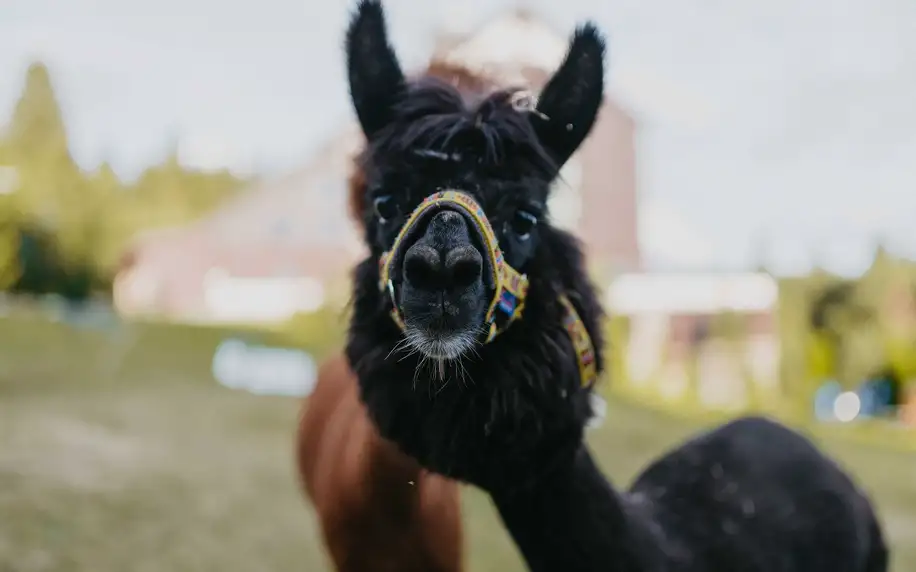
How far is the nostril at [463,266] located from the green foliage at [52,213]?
14.9 metres

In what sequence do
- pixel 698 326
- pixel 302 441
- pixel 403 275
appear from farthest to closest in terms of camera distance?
pixel 698 326
pixel 302 441
pixel 403 275

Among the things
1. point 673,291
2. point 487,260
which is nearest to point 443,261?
point 487,260

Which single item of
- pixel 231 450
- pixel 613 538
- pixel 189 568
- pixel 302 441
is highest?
pixel 613 538

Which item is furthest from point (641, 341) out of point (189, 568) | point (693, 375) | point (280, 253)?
point (280, 253)

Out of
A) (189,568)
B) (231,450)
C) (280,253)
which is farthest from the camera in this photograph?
(280,253)

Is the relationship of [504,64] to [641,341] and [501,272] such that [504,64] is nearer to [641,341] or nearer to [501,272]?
[501,272]

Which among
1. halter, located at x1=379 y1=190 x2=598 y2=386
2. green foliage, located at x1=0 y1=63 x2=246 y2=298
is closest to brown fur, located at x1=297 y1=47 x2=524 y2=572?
halter, located at x1=379 y1=190 x2=598 y2=386

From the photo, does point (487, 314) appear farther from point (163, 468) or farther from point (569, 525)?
point (163, 468)

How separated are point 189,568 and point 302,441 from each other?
1.16 m

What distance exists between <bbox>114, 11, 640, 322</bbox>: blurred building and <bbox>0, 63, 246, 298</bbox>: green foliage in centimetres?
144

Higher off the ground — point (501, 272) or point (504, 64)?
point (504, 64)

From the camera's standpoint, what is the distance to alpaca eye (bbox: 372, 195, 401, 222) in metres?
1.55

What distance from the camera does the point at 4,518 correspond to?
3998 millimetres

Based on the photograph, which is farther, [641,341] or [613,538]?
[641,341]
